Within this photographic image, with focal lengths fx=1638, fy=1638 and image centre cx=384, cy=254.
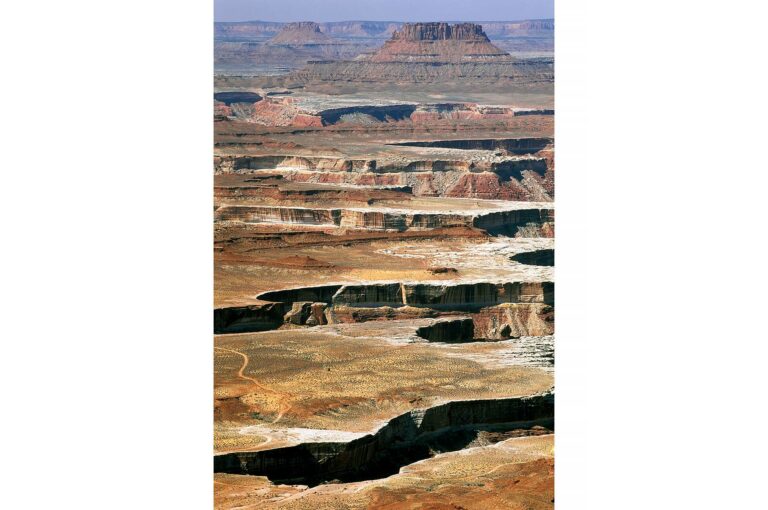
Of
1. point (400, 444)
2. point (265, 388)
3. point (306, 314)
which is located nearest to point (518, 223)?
point (306, 314)

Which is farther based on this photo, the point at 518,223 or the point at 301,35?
the point at 301,35

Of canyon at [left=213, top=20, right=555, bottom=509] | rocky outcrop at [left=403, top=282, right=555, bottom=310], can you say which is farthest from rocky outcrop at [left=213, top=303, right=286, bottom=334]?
rocky outcrop at [left=403, top=282, right=555, bottom=310]

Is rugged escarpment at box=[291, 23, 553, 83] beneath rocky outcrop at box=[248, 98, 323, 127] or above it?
above

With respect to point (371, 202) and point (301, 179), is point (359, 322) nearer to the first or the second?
point (371, 202)

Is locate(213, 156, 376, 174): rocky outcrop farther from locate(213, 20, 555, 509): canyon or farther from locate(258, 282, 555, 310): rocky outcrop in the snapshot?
locate(258, 282, 555, 310): rocky outcrop

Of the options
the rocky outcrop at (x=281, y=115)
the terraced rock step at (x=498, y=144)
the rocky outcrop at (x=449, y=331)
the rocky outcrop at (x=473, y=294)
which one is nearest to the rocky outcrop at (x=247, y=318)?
the rocky outcrop at (x=449, y=331)

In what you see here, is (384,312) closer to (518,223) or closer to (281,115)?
(518,223)

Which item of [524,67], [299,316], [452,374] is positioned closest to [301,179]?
[299,316]
